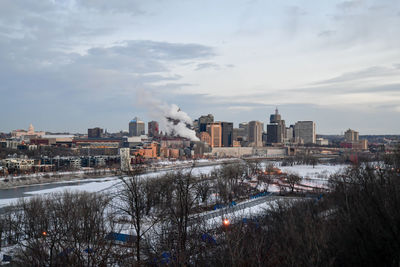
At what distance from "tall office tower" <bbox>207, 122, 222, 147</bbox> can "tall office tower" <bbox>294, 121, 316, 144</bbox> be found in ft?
186

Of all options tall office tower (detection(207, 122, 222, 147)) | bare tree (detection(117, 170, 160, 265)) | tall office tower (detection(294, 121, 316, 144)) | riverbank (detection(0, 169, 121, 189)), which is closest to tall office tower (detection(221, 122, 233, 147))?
tall office tower (detection(207, 122, 222, 147))

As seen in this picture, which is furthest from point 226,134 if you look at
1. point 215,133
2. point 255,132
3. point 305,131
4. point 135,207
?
point 135,207

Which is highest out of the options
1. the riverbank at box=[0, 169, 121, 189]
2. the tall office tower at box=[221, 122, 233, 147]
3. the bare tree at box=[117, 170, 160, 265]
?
the tall office tower at box=[221, 122, 233, 147]

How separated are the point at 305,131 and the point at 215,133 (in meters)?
64.1

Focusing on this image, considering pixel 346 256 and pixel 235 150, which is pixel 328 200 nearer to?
pixel 346 256

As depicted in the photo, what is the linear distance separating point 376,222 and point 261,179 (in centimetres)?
2448

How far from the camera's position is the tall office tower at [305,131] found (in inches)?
5802

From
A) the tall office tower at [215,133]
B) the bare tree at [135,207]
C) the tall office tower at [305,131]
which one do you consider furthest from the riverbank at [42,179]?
the tall office tower at [305,131]

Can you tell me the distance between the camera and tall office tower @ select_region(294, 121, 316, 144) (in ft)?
484

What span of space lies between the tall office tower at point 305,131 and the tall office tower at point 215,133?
56778 millimetres

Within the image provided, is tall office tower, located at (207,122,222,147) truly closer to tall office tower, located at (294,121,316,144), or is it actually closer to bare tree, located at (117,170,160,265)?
tall office tower, located at (294,121,316,144)

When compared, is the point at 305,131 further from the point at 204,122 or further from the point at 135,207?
the point at 135,207

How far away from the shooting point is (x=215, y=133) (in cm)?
9944

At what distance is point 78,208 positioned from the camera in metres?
13.3
